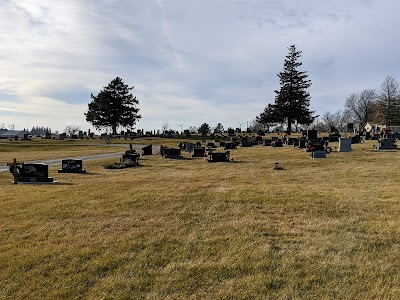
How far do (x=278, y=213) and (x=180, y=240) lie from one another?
3142 millimetres

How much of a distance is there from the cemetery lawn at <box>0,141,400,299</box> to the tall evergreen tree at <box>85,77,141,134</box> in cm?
7109

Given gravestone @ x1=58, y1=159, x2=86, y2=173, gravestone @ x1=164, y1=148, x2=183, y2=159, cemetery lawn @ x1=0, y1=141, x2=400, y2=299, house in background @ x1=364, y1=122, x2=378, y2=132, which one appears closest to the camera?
cemetery lawn @ x1=0, y1=141, x2=400, y2=299

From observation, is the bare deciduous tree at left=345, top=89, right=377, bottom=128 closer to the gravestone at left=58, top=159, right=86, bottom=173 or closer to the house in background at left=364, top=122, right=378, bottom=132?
the house in background at left=364, top=122, right=378, bottom=132

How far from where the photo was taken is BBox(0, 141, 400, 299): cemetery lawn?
16.7ft

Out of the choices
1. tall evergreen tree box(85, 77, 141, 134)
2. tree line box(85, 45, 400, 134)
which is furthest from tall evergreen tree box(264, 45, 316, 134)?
tall evergreen tree box(85, 77, 141, 134)

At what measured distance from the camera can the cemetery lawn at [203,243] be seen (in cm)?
509

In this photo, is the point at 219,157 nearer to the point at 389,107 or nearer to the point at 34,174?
the point at 34,174

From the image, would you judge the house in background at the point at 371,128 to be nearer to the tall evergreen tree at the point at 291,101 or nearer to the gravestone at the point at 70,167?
the tall evergreen tree at the point at 291,101

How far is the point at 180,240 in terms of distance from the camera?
7066mm

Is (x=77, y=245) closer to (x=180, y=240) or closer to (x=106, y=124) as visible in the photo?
(x=180, y=240)

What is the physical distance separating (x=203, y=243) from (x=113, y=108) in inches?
3085

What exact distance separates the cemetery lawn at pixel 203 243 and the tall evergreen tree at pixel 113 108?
233 feet

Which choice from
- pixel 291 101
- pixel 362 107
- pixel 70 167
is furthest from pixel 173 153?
pixel 362 107

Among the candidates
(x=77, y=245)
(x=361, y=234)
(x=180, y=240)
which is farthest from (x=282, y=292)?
(x=77, y=245)
